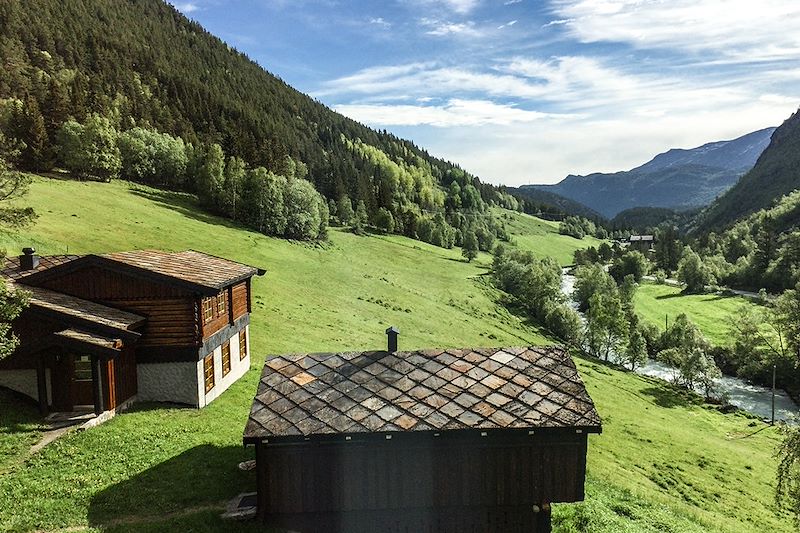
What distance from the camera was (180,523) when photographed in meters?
15.5

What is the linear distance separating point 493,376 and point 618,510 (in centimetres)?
1097

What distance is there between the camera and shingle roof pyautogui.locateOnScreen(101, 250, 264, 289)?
26.2 meters

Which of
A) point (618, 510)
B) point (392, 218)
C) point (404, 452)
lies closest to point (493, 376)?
point (404, 452)

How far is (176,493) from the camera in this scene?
692 inches

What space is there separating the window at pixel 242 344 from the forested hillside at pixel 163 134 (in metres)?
32.5

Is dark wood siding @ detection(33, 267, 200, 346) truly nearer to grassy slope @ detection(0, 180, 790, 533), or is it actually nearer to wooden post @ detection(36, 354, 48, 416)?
grassy slope @ detection(0, 180, 790, 533)

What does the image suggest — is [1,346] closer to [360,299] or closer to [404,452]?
[404,452]

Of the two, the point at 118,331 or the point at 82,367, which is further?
the point at 82,367

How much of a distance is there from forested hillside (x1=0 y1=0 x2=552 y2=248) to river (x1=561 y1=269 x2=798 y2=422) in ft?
206

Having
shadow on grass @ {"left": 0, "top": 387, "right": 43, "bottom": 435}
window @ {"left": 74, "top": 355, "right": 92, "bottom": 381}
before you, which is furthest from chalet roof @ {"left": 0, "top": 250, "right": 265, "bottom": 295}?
shadow on grass @ {"left": 0, "top": 387, "right": 43, "bottom": 435}

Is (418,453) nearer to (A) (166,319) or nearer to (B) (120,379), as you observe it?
(A) (166,319)

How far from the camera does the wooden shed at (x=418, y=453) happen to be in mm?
15305

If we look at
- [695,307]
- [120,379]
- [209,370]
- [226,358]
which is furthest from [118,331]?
[695,307]

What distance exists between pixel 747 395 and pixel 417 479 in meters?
72.9
